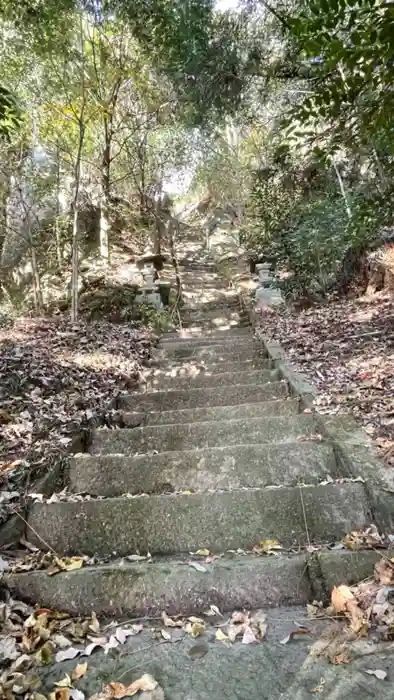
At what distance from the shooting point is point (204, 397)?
425cm

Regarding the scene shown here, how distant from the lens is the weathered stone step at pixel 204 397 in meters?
4.18

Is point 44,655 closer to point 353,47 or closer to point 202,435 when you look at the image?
point 202,435

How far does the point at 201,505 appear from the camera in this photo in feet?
7.77

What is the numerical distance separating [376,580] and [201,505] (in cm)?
88

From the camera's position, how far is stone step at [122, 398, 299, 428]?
12.1 feet

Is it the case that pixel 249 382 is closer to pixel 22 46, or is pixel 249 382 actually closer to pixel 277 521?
pixel 277 521

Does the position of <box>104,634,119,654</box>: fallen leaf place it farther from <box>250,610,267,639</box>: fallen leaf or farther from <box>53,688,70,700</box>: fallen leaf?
Answer: <box>250,610,267,639</box>: fallen leaf

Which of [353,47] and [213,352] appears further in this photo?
[213,352]

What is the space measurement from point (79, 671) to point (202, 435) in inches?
72.3

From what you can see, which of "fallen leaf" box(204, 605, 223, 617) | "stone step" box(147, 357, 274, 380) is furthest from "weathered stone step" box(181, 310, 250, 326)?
"fallen leaf" box(204, 605, 223, 617)

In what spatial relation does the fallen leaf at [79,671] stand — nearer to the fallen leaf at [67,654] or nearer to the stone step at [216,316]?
the fallen leaf at [67,654]

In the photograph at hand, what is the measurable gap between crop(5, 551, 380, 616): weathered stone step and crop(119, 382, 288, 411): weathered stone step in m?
2.21

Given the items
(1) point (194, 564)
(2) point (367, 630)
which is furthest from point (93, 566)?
(2) point (367, 630)

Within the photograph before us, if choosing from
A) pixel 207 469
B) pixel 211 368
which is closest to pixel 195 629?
pixel 207 469
